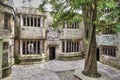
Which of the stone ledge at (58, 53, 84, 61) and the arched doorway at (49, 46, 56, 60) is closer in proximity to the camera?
the stone ledge at (58, 53, 84, 61)

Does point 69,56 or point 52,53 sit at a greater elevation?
point 52,53

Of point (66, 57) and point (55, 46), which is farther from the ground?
point (55, 46)

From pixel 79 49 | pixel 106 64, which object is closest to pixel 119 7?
pixel 106 64

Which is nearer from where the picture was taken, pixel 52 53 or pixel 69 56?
pixel 69 56

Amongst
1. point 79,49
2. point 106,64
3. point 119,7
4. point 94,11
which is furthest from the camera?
point 79,49

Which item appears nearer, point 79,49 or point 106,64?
point 106,64

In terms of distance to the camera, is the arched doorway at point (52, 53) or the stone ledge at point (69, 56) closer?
the stone ledge at point (69, 56)

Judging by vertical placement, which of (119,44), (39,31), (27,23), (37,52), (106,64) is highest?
(27,23)

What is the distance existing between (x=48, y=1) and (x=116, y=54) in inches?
400

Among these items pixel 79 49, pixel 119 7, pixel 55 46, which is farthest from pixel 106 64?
pixel 119 7

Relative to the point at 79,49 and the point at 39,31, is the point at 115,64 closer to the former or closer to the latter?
the point at 79,49

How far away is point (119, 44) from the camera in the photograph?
14.0 m

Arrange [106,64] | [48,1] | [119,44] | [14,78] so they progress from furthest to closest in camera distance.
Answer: [106,64] < [119,44] < [14,78] < [48,1]

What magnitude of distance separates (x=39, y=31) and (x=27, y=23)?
1.85 metres
